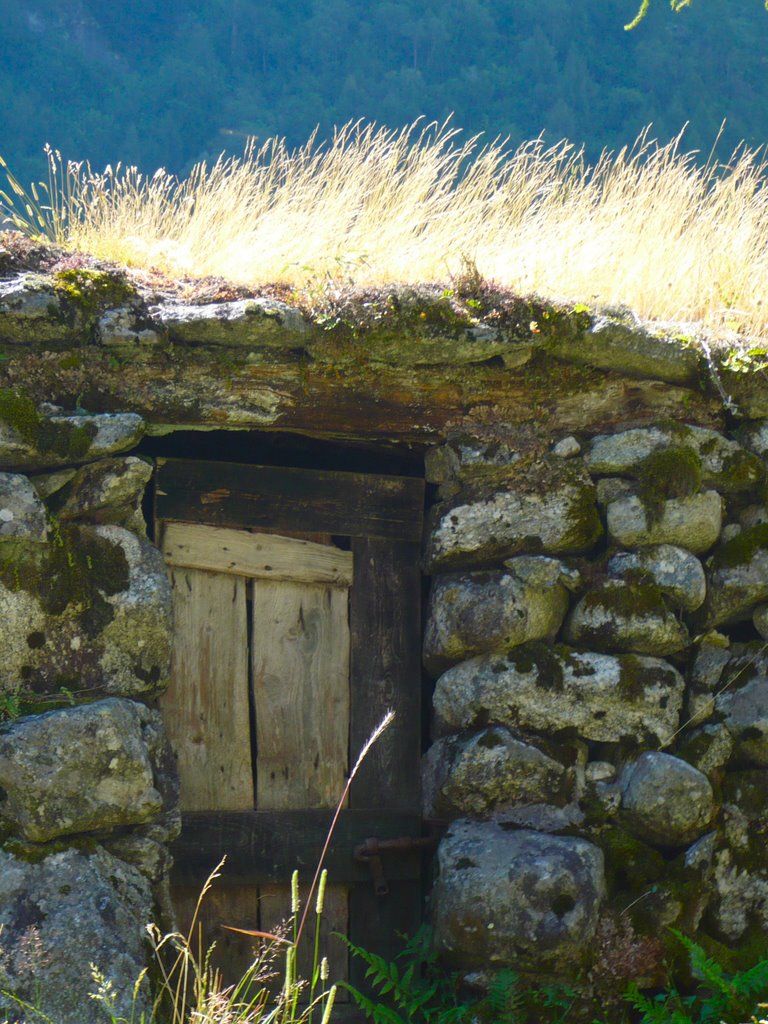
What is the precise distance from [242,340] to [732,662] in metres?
2.25

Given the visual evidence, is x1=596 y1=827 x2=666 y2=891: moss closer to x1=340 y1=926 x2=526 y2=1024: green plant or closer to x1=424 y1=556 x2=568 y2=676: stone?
→ x1=340 y1=926 x2=526 y2=1024: green plant

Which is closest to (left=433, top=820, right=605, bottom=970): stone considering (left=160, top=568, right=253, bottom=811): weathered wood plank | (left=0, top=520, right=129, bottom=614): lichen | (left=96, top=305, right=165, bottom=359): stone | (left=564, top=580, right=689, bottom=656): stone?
(left=564, top=580, right=689, bottom=656): stone

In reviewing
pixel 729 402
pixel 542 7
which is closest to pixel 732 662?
pixel 729 402

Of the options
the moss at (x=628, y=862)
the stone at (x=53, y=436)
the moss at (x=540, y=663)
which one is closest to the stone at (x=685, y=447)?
the moss at (x=540, y=663)

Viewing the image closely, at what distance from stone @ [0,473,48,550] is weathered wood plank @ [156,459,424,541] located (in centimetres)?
71

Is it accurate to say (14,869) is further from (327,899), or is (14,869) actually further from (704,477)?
(704,477)

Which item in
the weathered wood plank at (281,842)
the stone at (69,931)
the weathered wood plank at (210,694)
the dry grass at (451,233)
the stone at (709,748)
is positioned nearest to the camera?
the stone at (69,931)

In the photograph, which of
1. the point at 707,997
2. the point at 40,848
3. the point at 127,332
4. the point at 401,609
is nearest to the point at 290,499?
the point at 401,609

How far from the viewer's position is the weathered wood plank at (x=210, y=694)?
4457 millimetres

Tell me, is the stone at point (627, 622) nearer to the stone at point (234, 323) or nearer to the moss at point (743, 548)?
the moss at point (743, 548)

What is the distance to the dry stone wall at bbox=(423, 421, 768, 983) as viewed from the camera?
158 inches

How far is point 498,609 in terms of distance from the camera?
170 inches

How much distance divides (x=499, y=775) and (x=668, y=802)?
61 centimetres

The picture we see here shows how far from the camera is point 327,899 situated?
4.52 m
